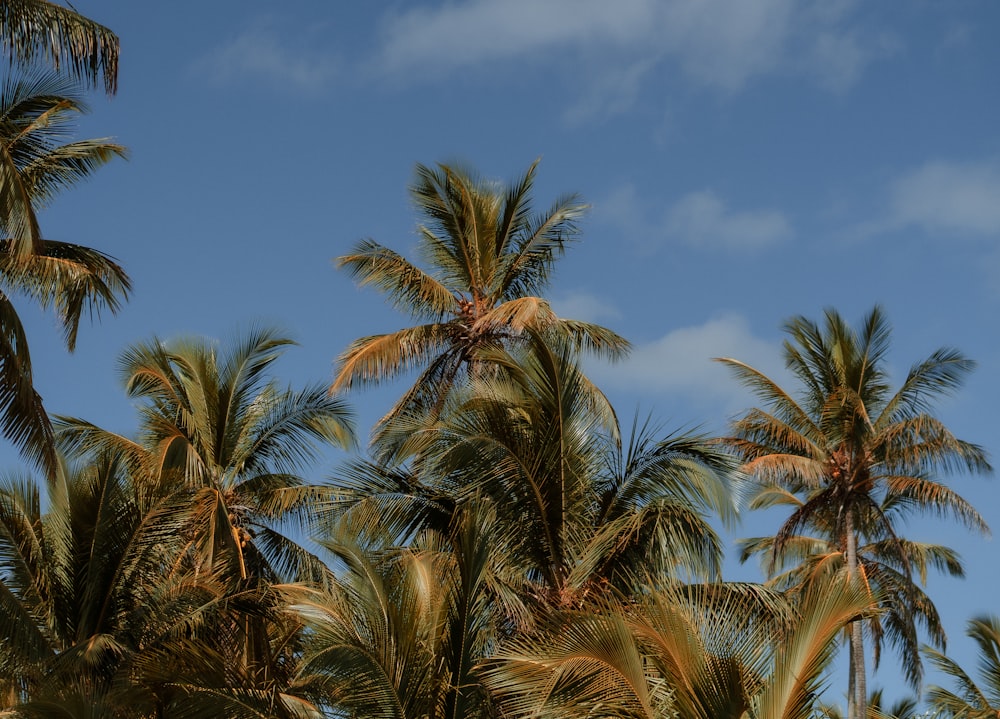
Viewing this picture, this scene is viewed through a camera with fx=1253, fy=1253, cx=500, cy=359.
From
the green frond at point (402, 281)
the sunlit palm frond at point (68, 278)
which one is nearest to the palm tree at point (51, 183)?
the sunlit palm frond at point (68, 278)

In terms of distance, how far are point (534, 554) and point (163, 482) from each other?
202 inches

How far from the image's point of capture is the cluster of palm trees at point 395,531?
10.9m

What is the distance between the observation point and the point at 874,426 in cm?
2592

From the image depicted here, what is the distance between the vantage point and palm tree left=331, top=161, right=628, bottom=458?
817 inches

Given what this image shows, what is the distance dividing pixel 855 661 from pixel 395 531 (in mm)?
13046

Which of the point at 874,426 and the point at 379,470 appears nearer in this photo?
the point at 379,470

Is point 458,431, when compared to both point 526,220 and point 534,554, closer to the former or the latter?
point 534,554

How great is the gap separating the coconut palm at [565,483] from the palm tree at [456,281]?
17.2 feet

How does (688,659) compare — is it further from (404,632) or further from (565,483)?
(565,483)

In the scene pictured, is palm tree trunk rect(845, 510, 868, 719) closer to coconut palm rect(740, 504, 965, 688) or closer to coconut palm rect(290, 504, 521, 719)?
coconut palm rect(740, 504, 965, 688)

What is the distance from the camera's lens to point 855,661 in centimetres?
2484

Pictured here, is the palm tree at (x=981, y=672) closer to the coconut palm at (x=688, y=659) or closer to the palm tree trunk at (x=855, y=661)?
the palm tree trunk at (x=855, y=661)

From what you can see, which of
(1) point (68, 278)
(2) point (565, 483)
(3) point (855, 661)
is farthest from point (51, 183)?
(3) point (855, 661)

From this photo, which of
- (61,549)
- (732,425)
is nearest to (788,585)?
(732,425)
